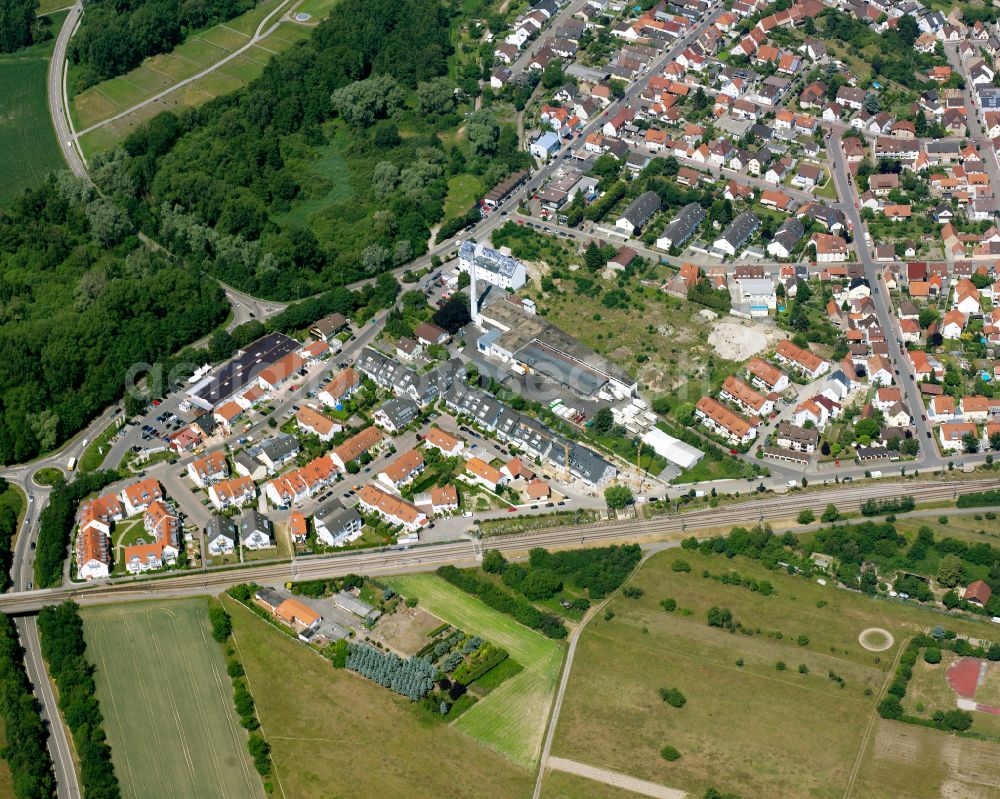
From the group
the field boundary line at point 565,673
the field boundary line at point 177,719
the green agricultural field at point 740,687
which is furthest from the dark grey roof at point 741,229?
the field boundary line at point 177,719

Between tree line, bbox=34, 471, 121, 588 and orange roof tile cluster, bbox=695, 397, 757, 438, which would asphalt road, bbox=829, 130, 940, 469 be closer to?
orange roof tile cluster, bbox=695, 397, 757, 438

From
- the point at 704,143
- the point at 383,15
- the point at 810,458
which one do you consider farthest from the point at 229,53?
the point at 810,458

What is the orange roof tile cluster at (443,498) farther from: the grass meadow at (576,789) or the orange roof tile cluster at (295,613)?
the grass meadow at (576,789)

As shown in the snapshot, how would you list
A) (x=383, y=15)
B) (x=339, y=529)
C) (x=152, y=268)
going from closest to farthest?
(x=339, y=529) → (x=152, y=268) → (x=383, y=15)

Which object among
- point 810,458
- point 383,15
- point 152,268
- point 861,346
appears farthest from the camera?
point 383,15

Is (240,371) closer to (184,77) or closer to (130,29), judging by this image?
(184,77)

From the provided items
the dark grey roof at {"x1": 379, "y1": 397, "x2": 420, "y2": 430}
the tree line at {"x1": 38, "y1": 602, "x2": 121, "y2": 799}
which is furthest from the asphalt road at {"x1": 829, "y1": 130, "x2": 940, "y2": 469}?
the tree line at {"x1": 38, "y1": 602, "x2": 121, "y2": 799}

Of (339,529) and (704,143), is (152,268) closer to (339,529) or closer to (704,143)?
(339,529)
